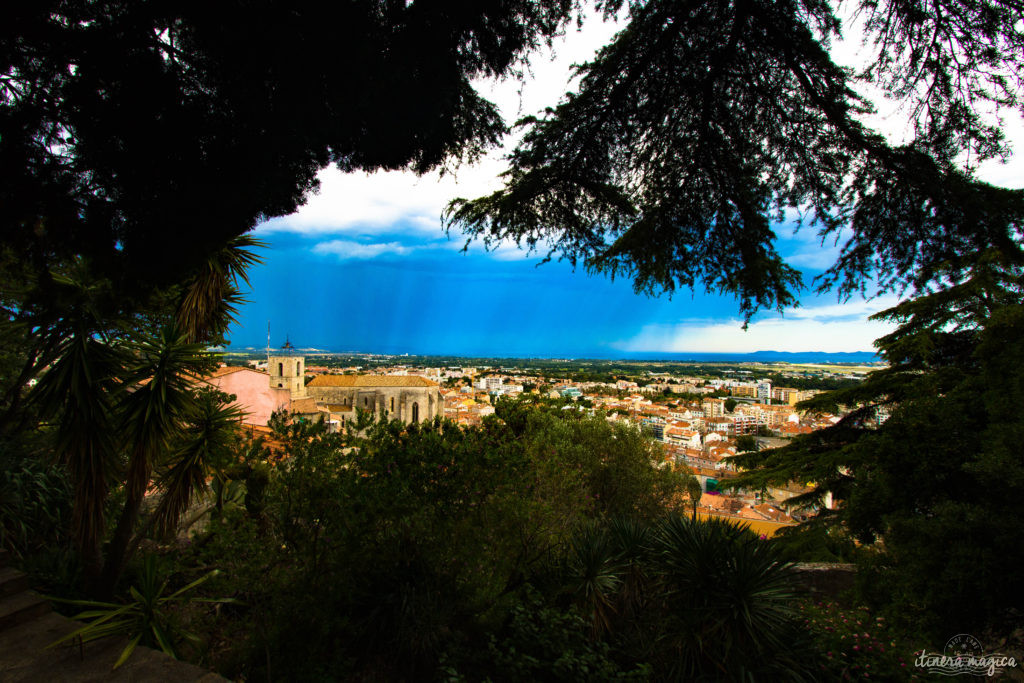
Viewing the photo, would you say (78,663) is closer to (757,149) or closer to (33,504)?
(33,504)

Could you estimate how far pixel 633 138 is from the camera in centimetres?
227

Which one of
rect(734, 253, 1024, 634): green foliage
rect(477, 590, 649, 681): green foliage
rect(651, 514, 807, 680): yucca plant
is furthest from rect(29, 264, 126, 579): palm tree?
rect(734, 253, 1024, 634): green foliage

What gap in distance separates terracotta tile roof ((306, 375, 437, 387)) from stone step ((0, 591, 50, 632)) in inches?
1218

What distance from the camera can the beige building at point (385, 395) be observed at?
3222 cm

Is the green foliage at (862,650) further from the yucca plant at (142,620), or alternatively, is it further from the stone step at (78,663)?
the yucca plant at (142,620)

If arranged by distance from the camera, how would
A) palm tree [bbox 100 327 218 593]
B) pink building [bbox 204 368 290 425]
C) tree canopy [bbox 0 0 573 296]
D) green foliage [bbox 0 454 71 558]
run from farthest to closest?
pink building [bbox 204 368 290 425] < green foliage [bbox 0 454 71 558] < palm tree [bbox 100 327 218 593] < tree canopy [bbox 0 0 573 296]

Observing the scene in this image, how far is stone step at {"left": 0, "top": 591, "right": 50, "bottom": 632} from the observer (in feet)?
9.62

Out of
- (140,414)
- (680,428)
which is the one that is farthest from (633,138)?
(680,428)

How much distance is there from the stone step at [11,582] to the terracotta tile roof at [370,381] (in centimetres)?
3075

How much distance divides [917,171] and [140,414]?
6300 millimetres

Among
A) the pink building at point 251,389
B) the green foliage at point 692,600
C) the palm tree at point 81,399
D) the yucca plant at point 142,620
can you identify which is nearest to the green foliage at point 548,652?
the green foliage at point 692,600

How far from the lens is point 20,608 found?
118 inches

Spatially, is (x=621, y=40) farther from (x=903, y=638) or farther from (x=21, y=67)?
(x=903, y=638)

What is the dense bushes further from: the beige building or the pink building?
the beige building
